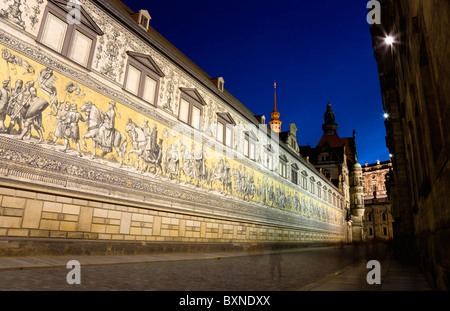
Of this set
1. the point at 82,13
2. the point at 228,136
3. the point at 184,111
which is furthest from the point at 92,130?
the point at 228,136

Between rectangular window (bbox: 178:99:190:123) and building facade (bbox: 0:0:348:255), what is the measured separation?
7cm

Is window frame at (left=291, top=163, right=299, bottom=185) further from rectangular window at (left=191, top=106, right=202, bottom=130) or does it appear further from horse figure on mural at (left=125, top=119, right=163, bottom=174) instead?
horse figure on mural at (left=125, top=119, right=163, bottom=174)

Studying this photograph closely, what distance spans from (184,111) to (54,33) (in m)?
6.70

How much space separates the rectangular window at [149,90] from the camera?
12.7 metres

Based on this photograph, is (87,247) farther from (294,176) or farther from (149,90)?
(294,176)

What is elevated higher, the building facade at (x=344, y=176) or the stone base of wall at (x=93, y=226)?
the building facade at (x=344, y=176)

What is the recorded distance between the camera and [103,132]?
10.4 metres

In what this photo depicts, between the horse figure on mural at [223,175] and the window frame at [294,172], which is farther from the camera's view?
the window frame at [294,172]

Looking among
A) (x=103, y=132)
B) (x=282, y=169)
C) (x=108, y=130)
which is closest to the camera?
(x=103, y=132)

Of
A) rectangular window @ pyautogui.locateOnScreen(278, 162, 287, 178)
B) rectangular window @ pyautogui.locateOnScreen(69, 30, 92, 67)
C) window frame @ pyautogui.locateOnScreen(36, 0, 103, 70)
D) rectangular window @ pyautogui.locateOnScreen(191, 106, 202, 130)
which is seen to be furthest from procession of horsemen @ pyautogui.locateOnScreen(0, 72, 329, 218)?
rectangular window @ pyautogui.locateOnScreen(278, 162, 287, 178)

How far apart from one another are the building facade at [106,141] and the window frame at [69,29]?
0.04 m

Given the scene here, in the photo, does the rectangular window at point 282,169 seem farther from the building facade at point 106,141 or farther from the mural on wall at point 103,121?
the mural on wall at point 103,121

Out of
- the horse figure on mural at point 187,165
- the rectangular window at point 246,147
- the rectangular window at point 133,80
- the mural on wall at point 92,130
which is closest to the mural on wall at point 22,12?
the mural on wall at point 92,130
